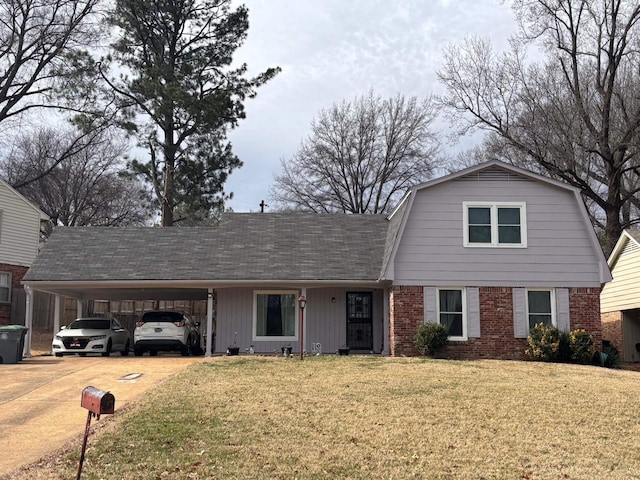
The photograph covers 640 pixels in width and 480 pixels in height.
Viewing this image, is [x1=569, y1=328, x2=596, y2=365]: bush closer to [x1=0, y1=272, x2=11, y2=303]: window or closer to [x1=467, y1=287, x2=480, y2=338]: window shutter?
[x1=467, y1=287, x2=480, y2=338]: window shutter

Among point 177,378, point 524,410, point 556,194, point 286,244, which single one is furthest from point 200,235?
point 524,410

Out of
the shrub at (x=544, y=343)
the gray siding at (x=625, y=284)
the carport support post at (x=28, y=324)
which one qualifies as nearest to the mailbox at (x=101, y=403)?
the shrub at (x=544, y=343)

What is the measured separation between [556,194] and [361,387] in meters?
10.4

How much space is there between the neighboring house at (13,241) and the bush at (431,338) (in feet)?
58.6

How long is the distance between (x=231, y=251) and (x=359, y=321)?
4.68 meters

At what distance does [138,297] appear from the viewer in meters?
25.9

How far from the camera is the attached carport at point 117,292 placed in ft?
66.4

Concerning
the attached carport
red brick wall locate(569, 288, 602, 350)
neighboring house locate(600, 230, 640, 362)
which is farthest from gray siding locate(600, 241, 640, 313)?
the attached carport

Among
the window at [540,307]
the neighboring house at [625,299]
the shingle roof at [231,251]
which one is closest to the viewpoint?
the window at [540,307]

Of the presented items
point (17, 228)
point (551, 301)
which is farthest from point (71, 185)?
point (551, 301)

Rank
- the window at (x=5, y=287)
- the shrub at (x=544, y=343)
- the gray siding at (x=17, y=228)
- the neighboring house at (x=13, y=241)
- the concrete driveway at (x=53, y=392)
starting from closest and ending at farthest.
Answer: the concrete driveway at (x=53, y=392), the shrub at (x=544, y=343), the window at (x=5, y=287), the neighboring house at (x=13, y=241), the gray siding at (x=17, y=228)

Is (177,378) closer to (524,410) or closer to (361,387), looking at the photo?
(361,387)

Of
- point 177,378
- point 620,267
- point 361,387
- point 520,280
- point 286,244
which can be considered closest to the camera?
point 361,387

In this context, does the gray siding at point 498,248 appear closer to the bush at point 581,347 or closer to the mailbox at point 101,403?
the bush at point 581,347
